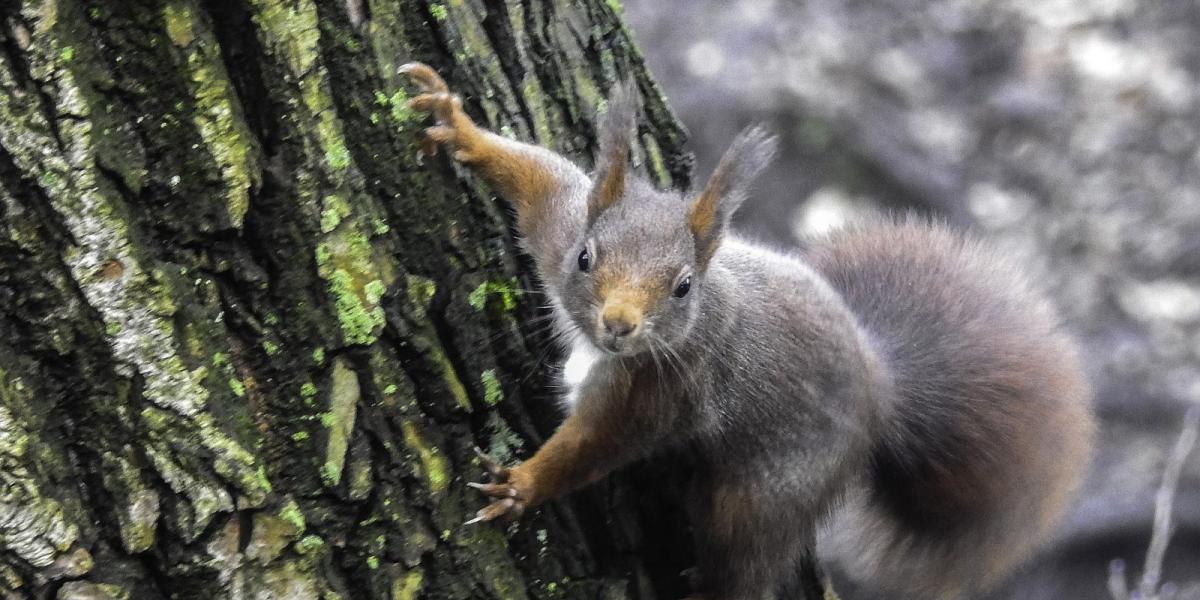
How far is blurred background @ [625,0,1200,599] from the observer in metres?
5.30

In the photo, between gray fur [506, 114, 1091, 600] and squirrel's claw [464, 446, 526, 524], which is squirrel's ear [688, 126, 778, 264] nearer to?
gray fur [506, 114, 1091, 600]

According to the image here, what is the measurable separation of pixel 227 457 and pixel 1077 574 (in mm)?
3970

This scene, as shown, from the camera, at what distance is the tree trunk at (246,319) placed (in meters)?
1.88

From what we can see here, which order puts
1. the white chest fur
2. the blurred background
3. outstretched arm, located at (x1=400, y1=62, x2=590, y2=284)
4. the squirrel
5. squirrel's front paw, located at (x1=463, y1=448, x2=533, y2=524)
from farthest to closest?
the blurred background < the white chest fur < the squirrel < outstretched arm, located at (x1=400, y1=62, x2=590, y2=284) < squirrel's front paw, located at (x1=463, y1=448, x2=533, y2=524)

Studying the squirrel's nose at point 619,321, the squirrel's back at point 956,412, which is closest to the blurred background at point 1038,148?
the squirrel's back at point 956,412

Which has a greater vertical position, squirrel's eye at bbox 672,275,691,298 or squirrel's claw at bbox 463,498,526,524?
squirrel's eye at bbox 672,275,691,298

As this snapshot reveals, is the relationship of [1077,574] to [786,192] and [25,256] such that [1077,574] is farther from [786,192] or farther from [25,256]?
[25,256]

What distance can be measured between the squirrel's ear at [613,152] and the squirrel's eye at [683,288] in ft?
0.66

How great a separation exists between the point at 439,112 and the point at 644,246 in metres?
0.46

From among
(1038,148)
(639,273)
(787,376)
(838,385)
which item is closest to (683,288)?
(639,273)

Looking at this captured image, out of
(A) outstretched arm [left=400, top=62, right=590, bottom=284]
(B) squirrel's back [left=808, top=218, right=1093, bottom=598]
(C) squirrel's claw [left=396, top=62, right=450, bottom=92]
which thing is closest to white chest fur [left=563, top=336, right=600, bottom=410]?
(A) outstretched arm [left=400, top=62, right=590, bottom=284]

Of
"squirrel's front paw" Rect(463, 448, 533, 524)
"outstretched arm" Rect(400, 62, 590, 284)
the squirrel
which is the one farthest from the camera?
the squirrel

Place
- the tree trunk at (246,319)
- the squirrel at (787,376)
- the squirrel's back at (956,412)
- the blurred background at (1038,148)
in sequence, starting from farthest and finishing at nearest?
the blurred background at (1038,148), the squirrel's back at (956,412), the squirrel at (787,376), the tree trunk at (246,319)

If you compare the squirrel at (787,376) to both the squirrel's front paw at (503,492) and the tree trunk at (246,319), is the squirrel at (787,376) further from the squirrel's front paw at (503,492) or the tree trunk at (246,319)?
the tree trunk at (246,319)
